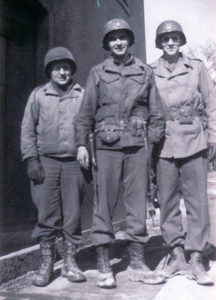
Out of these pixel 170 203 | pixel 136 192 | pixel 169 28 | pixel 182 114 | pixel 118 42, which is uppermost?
pixel 169 28

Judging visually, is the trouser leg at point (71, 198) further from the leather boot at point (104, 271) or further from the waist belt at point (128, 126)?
the waist belt at point (128, 126)

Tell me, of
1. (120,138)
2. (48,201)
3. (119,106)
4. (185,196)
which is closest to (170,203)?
(185,196)

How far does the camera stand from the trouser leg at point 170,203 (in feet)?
11.4

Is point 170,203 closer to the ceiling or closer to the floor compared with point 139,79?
closer to the floor

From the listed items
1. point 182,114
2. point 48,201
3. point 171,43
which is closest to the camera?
point 48,201

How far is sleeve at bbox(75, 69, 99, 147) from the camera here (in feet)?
11.0

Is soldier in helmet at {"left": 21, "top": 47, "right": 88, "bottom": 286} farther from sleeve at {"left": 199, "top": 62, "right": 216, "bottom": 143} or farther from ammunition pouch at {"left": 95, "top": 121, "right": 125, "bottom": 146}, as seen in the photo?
sleeve at {"left": 199, "top": 62, "right": 216, "bottom": 143}

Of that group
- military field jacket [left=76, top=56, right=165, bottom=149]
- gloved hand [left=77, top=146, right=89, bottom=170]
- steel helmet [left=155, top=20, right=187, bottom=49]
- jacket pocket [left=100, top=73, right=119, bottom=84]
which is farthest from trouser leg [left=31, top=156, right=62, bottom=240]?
steel helmet [left=155, top=20, right=187, bottom=49]

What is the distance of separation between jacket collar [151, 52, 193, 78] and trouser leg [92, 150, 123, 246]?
0.95 metres

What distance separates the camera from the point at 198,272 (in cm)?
318

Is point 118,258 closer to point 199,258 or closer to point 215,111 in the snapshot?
point 199,258

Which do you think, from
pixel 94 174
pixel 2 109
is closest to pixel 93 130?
pixel 94 174

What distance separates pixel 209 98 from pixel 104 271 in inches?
75.6

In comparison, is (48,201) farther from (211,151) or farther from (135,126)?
(211,151)
